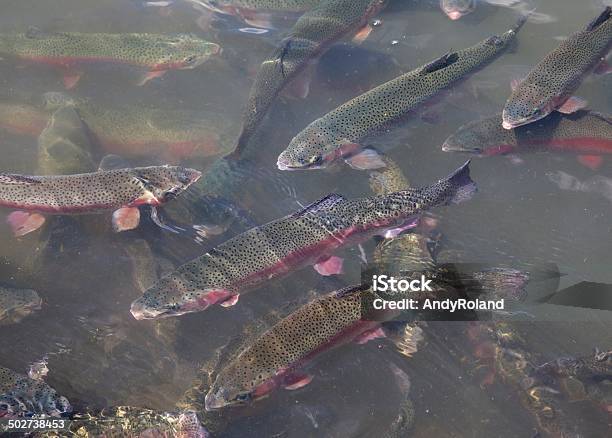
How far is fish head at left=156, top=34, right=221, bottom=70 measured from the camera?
7.66m

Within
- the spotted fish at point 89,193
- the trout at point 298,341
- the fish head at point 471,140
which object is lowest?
the trout at point 298,341

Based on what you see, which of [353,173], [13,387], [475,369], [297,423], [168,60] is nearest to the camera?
[13,387]

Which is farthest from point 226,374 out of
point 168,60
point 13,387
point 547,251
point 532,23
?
point 532,23

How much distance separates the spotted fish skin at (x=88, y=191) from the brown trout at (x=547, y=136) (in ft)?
10.7

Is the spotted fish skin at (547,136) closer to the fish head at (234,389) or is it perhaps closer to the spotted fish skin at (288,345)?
the spotted fish skin at (288,345)

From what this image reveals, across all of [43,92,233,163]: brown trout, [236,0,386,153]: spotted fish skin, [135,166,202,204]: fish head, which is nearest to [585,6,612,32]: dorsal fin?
[236,0,386,153]: spotted fish skin

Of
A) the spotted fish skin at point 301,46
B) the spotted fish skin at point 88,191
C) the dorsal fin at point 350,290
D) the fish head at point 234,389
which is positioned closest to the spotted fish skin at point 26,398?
the fish head at point 234,389

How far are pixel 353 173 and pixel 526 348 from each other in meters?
2.69

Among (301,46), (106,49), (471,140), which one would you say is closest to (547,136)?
(471,140)

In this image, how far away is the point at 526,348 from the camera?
479 cm

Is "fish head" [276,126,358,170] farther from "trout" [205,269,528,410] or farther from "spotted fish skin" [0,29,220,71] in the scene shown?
"spotted fish skin" [0,29,220,71]

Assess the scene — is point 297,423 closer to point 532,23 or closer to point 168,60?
point 168,60

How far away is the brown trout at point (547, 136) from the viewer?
611 cm

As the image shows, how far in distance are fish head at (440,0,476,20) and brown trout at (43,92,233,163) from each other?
3870 mm
